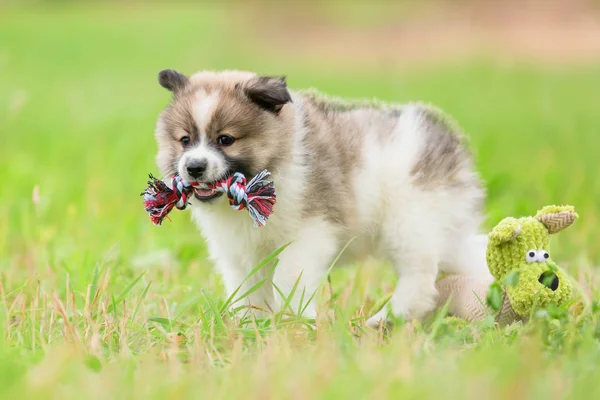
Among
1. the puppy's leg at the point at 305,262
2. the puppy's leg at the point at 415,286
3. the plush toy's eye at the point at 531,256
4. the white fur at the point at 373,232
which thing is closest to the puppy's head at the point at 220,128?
the white fur at the point at 373,232

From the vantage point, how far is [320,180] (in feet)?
12.7

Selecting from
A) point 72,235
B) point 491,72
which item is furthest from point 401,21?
point 72,235

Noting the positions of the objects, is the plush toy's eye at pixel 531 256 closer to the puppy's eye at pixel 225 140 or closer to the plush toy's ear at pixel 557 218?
the plush toy's ear at pixel 557 218

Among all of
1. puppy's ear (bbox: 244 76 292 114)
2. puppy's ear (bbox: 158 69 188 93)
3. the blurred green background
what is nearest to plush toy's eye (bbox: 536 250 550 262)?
puppy's ear (bbox: 244 76 292 114)

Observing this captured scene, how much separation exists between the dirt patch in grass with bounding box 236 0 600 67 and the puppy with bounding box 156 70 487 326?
34.6ft

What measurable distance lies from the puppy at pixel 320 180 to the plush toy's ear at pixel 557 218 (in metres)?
0.53

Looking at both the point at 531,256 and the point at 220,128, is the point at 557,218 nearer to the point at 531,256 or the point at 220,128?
the point at 531,256

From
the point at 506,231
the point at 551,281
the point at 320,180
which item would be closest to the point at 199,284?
the point at 320,180

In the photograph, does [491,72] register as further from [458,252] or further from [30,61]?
[458,252]

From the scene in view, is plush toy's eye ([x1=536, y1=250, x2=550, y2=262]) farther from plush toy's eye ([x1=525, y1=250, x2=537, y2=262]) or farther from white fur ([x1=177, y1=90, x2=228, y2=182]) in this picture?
white fur ([x1=177, y1=90, x2=228, y2=182])

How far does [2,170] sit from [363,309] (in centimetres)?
420

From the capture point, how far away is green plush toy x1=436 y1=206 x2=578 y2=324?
3.56 metres

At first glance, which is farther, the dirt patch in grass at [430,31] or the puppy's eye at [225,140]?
the dirt patch in grass at [430,31]

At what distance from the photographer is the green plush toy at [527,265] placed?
356 centimetres
